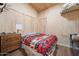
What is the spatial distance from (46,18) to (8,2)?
0.69 m

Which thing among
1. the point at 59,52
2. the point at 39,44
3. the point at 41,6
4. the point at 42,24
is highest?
the point at 41,6

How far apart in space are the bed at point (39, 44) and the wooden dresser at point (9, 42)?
4.6 inches

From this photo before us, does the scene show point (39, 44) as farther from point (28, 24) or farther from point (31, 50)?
point (28, 24)

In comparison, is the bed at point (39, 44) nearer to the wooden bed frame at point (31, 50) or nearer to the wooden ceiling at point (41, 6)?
the wooden bed frame at point (31, 50)

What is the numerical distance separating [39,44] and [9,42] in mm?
500

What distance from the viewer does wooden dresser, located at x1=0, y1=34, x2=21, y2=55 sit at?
1298mm

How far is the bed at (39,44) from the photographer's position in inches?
49.8

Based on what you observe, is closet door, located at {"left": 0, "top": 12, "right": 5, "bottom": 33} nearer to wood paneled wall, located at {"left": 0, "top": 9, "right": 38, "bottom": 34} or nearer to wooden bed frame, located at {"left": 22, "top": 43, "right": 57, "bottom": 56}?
wood paneled wall, located at {"left": 0, "top": 9, "right": 38, "bottom": 34}

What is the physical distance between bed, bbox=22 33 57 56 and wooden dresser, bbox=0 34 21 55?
0.12 m

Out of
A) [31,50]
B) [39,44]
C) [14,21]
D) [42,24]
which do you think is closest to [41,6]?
[42,24]

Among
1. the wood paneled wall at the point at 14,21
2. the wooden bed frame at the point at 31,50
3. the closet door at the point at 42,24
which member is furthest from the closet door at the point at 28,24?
the wooden bed frame at the point at 31,50

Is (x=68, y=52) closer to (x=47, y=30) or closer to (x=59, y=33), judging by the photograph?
(x=59, y=33)

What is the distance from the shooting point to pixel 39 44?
1.27 m

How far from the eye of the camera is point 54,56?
133 cm
